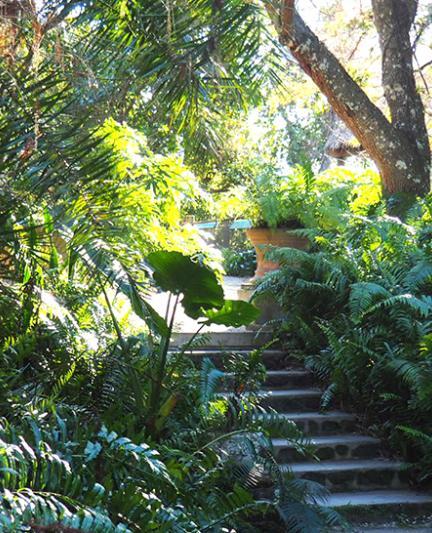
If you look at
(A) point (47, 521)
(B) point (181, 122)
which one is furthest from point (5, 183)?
(A) point (47, 521)

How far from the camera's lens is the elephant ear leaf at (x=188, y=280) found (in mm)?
4512

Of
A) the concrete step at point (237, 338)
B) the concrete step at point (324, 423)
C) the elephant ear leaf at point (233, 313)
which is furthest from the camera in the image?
the concrete step at point (237, 338)

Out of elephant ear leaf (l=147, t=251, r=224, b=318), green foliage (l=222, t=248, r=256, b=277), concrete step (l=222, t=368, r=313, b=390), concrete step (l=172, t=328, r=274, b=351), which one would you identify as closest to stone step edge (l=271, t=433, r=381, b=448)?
concrete step (l=222, t=368, r=313, b=390)

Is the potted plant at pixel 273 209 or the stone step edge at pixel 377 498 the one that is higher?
the potted plant at pixel 273 209

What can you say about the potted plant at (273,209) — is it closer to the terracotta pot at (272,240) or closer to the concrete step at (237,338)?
the terracotta pot at (272,240)

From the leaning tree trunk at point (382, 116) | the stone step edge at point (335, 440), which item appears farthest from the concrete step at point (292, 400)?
the leaning tree trunk at point (382, 116)

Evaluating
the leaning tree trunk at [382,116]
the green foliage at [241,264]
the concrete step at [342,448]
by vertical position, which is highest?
the leaning tree trunk at [382,116]

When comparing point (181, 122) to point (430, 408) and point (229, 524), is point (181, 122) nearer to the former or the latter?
point (229, 524)

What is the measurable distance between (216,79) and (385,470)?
131 inches

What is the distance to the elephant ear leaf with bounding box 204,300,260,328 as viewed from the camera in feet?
15.9

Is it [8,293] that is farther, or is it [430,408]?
[430,408]

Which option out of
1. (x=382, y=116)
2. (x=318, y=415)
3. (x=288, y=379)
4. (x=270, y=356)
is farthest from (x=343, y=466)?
(x=382, y=116)

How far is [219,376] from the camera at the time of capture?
4.84 meters

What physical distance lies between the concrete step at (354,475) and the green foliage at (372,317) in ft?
0.56
